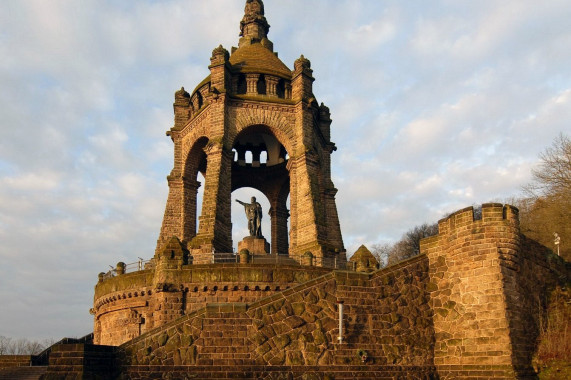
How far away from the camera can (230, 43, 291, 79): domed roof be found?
29.9 m

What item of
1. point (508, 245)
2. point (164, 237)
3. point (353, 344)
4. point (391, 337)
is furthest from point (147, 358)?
point (164, 237)

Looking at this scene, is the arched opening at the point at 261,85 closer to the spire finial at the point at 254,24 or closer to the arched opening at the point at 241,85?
the arched opening at the point at 241,85

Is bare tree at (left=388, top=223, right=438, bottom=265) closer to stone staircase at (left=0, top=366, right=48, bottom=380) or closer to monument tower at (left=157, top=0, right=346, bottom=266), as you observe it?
monument tower at (left=157, top=0, right=346, bottom=266)

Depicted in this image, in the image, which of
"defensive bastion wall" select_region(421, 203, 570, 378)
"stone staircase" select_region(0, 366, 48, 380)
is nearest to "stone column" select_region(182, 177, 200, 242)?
"stone staircase" select_region(0, 366, 48, 380)

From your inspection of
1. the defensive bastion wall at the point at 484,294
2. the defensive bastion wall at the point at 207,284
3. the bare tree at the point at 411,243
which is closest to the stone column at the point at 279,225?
the defensive bastion wall at the point at 207,284

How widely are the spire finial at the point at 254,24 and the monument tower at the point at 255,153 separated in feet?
7.15

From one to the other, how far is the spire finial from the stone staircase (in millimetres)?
23725

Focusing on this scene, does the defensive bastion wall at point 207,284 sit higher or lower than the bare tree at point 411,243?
lower

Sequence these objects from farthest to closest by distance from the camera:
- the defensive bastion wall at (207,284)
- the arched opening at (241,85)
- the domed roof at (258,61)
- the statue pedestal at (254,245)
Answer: the domed roof at (258,61) < the arched opening at (241,85) < the statue pedestal at (254,245) < the defensive bastion wall at (207,284)

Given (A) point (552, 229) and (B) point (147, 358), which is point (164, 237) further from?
(A) point (552, 229)

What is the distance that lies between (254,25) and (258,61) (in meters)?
6.43

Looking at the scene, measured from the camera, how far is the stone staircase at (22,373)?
61.7 ft

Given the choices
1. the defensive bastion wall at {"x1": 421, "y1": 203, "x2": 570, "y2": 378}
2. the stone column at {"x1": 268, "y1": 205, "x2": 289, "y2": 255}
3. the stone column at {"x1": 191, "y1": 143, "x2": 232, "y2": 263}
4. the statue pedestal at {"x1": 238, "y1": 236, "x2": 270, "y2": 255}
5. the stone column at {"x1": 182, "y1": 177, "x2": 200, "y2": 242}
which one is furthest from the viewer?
the stone column at {"x1": 268, "y1": 205, "x2": 289, "y2": 255}

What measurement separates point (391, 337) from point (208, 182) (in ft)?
44.4
